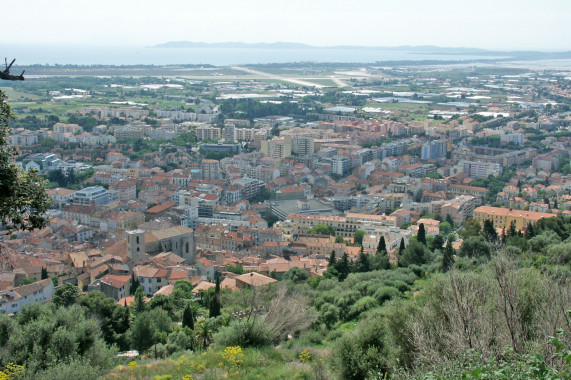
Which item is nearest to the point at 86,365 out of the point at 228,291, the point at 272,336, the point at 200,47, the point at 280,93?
the point at 272,336

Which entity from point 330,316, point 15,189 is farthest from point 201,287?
point 15,189

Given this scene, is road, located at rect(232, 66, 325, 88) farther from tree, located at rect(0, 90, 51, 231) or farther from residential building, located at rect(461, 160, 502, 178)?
tree, located at rect(0, 90, 51, 231)

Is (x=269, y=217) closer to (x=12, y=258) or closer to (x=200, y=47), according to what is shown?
(x=12, y=258)

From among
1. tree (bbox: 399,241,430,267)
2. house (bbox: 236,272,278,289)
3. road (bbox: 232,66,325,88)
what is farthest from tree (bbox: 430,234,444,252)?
road (bbox: 232,66,325,88)

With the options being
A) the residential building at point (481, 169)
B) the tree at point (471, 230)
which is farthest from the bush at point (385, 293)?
the residential building at point (481, 169)

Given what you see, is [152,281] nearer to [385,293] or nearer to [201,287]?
[201,287]

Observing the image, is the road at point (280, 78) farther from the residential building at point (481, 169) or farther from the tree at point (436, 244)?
the tree at point (436, 244)
